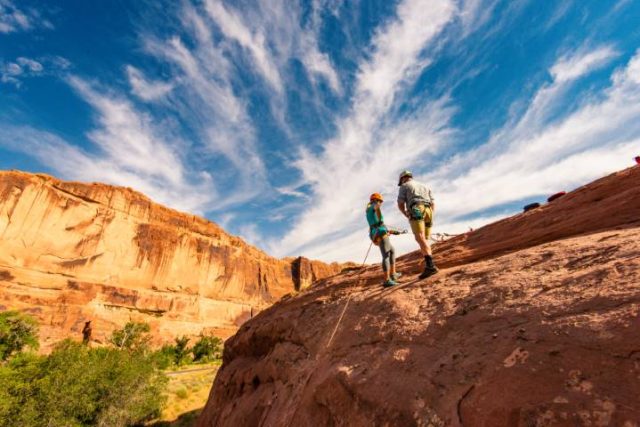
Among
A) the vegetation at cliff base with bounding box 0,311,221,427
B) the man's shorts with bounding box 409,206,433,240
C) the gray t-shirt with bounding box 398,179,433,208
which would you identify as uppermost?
the gray t-shirt with bounding box 398,179,433,208

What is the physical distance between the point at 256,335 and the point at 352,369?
6.09m

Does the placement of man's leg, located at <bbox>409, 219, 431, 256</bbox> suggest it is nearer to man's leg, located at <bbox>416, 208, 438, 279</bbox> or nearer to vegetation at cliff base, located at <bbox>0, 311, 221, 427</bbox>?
man's leg, located at <bbox>416, 208, 438, 279</bbox>

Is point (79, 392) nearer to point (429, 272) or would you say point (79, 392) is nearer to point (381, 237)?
point (381, 237)

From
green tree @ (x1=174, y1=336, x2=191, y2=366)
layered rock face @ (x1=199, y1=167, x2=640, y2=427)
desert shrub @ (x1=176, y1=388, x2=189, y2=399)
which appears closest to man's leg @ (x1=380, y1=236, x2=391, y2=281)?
layered rock face @ (x1=199, y1=167, x2=640, y2=427)

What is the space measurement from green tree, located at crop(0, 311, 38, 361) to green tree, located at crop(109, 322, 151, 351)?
1244 cm

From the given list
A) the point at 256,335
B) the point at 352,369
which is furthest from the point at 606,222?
the point at 256,335

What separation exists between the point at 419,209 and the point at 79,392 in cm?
2197

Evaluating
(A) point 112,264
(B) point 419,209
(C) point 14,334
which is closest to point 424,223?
(B) point 419,209

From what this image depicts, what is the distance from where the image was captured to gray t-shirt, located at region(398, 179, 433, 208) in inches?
253

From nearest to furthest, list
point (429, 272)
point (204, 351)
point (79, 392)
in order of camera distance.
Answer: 1. point (429, 272)
2. point (79, 392)
3. point (204, 351)

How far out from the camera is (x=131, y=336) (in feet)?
185

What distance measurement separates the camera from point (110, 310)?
62625 millimetres

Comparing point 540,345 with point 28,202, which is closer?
point 540,345

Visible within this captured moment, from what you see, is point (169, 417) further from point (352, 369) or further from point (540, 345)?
point (540, 345)
